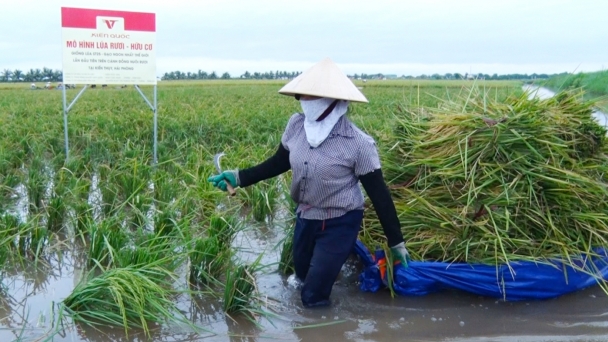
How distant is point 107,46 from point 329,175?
402cm

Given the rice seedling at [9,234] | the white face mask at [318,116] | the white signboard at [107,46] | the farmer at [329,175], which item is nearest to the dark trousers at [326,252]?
the farmer at [329,175]

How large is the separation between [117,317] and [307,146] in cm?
125

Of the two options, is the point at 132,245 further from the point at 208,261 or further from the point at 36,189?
the point at 36,189

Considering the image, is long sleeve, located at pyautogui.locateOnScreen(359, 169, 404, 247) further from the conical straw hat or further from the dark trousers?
the conical straw hat

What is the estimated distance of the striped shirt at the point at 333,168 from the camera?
9.93 ft

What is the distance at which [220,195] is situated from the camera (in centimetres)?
466

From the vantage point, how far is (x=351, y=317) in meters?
3.12

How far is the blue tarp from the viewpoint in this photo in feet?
10.6

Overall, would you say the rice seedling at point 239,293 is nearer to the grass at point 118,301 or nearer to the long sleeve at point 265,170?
the grass at point 118,301

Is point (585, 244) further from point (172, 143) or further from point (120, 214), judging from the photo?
point (172, 143)

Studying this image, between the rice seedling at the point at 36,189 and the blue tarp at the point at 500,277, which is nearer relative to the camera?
the blue tarp at the point at 500,277

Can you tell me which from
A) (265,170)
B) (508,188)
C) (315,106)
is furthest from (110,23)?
(508,188)

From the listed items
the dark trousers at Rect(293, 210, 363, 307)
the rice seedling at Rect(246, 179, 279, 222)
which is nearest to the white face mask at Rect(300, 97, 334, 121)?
the dark trousers at Rect(293, 210, 363, 307)

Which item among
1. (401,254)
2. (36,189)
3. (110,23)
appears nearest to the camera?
(401,254)
